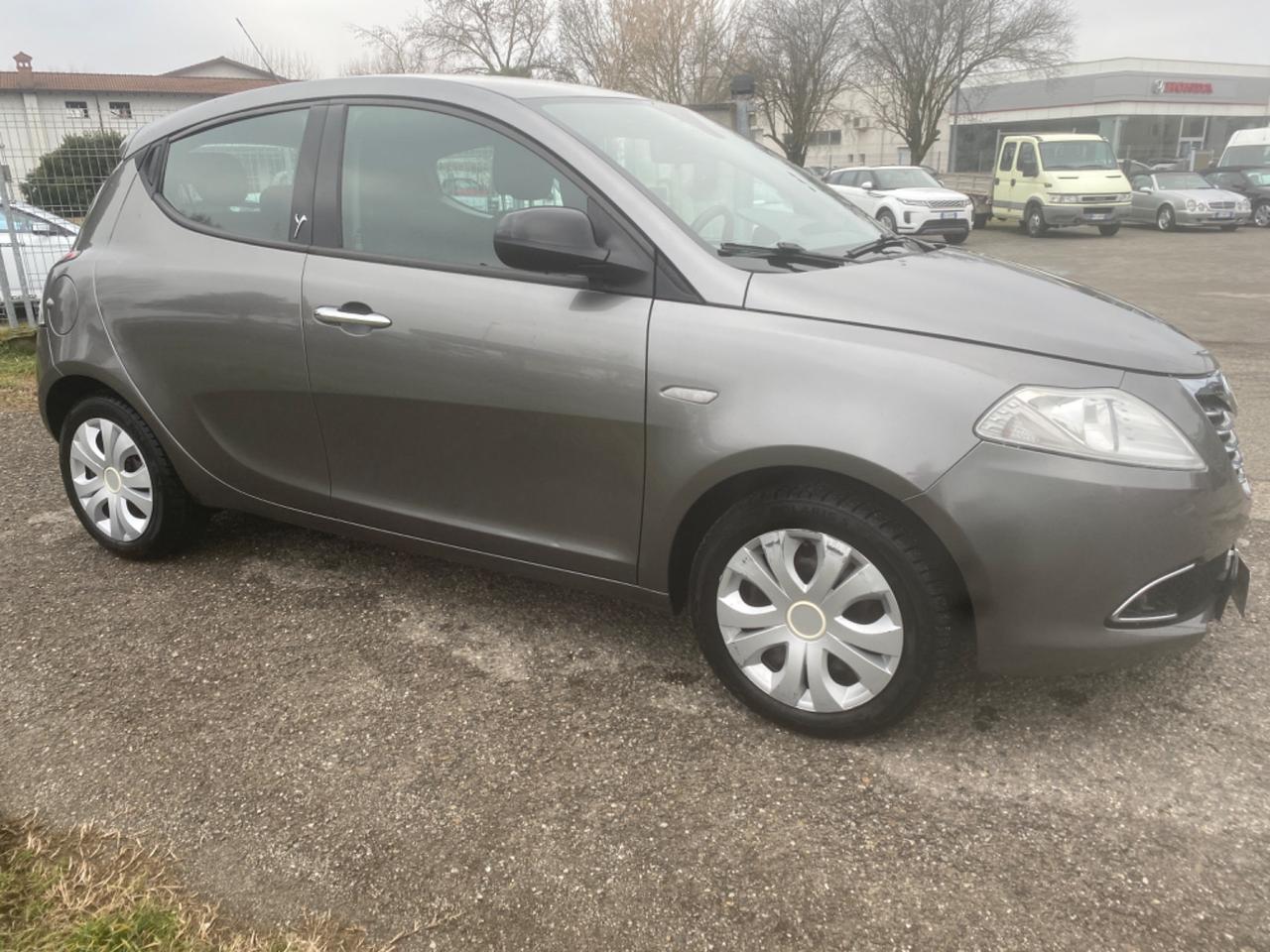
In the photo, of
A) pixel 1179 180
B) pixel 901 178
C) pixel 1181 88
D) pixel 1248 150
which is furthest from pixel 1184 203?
pixel 1181 88

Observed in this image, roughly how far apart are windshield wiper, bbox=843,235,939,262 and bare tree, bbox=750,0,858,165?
30604mm

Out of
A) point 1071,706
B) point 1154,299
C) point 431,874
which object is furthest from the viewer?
point 1154,299

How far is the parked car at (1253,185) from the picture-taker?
22141 millimetres

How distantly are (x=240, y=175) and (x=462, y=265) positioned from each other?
1.04 metres

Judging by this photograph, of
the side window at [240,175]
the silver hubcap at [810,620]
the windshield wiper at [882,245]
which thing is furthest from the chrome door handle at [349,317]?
the windshield wiper at [882,245]

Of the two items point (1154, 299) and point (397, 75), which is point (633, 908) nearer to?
point (397, 75)

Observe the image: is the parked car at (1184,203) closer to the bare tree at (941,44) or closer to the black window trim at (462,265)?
the bare tree at (941,44)

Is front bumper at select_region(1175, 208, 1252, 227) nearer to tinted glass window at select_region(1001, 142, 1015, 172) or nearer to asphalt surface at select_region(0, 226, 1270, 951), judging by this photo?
tinted glass window at select_region(1001, 142, 1015, 172)

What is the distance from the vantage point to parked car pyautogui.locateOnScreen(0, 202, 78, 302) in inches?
320

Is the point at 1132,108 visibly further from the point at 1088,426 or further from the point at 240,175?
the point at 1088,426

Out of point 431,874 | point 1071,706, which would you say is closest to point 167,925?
point 431,874

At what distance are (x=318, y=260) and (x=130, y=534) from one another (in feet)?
4.70

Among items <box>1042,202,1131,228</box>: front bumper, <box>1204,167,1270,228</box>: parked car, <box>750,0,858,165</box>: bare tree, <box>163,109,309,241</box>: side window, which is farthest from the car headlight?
<box>750,0,858,165</box>: bare tree

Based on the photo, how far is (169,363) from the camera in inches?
131
